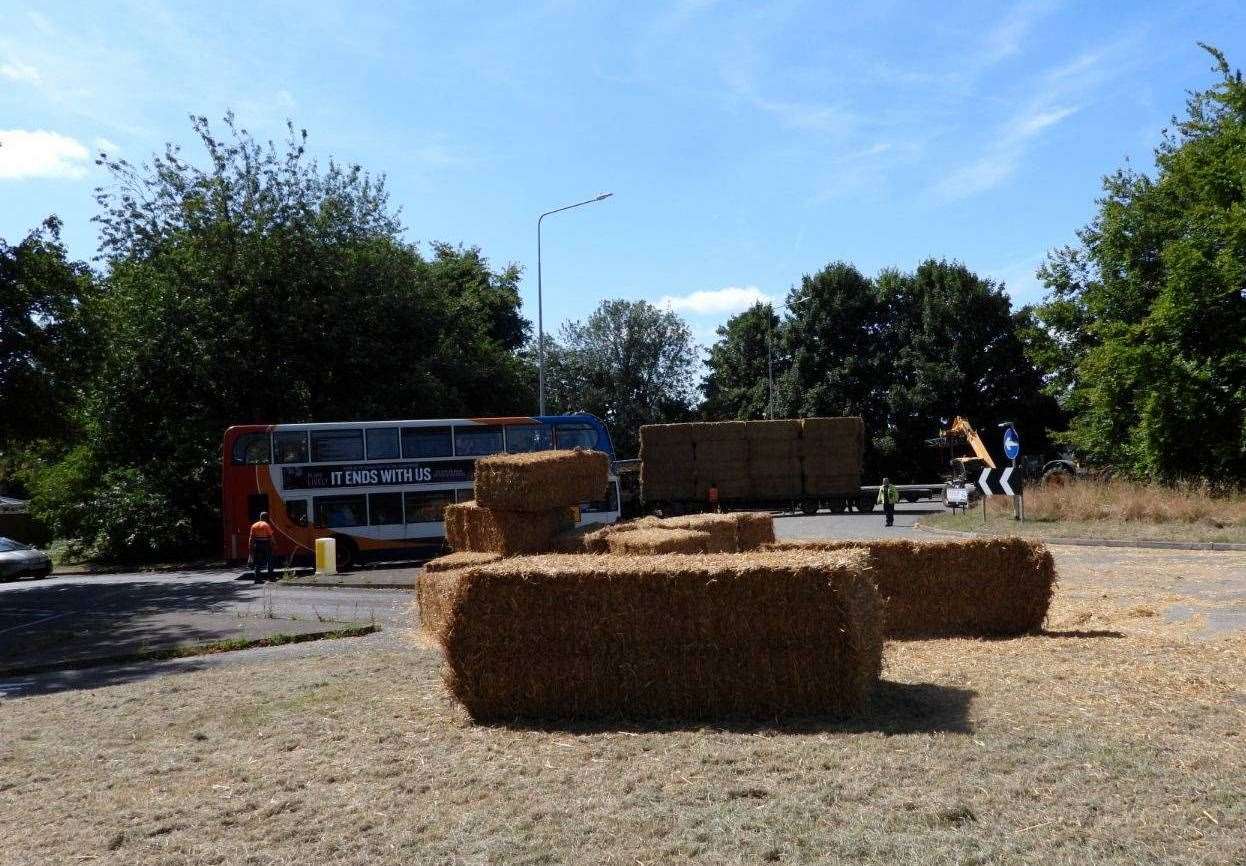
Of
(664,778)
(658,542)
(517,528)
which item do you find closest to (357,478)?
(517,528)

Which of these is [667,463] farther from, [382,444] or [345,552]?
[345,552]

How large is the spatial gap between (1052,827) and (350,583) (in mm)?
16593

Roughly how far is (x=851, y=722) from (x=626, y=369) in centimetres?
5592

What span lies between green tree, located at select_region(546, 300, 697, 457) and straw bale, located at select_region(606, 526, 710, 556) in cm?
4839

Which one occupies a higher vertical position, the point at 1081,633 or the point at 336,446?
the point at 336,446

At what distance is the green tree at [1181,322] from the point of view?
95.7 feet

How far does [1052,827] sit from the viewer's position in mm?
4406

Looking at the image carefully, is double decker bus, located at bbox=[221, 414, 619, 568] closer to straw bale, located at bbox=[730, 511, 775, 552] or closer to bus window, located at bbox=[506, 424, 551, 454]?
bus window, located at bbox=[506, 424, 551, 454]

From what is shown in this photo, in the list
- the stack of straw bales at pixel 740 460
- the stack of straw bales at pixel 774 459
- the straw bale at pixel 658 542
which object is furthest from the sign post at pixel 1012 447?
the straw bale at pixel 658 542

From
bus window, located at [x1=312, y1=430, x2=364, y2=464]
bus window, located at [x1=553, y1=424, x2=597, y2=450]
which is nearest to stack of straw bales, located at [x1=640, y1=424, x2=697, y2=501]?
bus window, located at [x1=553, y1=424, x2=597, y2=450]

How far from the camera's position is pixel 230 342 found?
33.4 metres

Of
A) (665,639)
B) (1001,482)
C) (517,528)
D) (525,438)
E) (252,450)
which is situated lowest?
(665,639)

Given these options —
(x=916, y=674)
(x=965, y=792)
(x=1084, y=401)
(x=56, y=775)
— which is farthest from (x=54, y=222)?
(x=1084, y=401)

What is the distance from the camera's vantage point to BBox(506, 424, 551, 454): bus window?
26.7 metres
